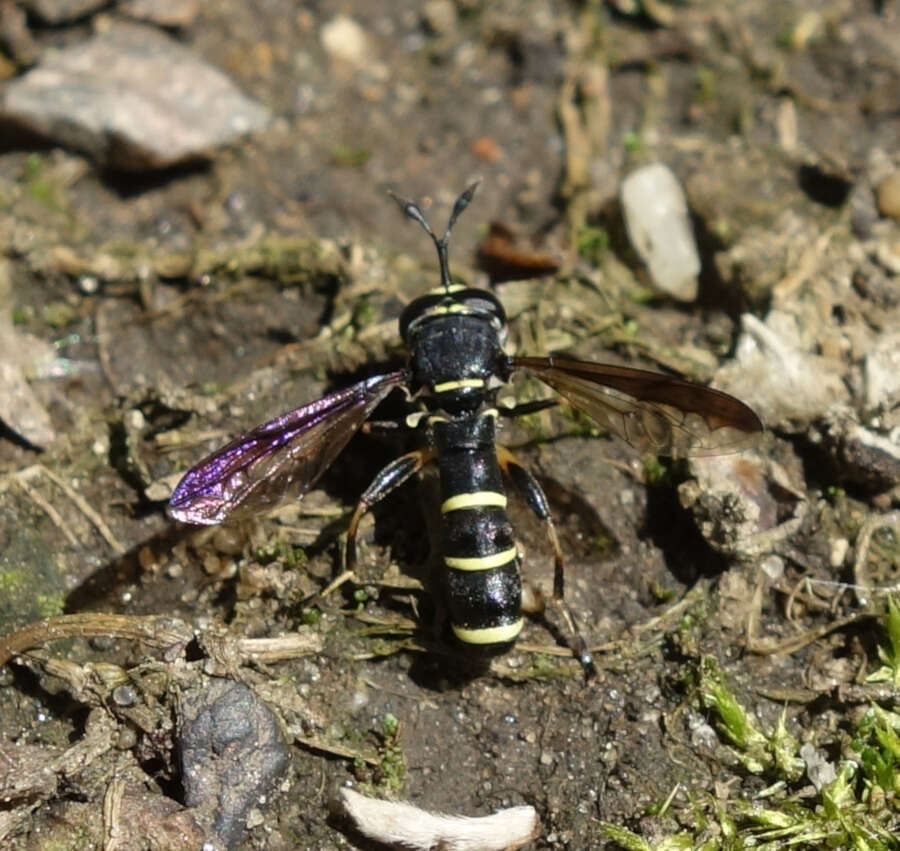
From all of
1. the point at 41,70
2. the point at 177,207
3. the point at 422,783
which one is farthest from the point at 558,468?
the point at 41,70

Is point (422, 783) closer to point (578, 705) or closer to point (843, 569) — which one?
point (578, 705)

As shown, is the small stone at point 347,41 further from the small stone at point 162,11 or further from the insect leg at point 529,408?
the insect leg at point 529,408

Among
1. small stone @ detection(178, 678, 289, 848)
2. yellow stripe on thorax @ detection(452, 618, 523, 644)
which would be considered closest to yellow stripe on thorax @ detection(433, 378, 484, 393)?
yellow stripe on thorax @ detection(452, 618, 523, 644)

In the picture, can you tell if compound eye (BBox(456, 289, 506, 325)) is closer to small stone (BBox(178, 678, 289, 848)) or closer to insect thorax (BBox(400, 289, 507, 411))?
insect thorax (BBox(400, 289, 507, 411))

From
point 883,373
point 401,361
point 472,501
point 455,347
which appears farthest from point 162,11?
point 883,373

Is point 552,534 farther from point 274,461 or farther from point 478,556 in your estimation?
point 274,461

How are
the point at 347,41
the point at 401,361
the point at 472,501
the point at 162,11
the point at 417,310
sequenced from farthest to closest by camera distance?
the point at 347,41 → the point at 162,11 → the point at 401,361 → the point at 417,310 → the point at 472,501

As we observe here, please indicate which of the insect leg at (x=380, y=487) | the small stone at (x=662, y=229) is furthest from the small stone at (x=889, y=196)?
the insect leg at (x=380, y=487)
